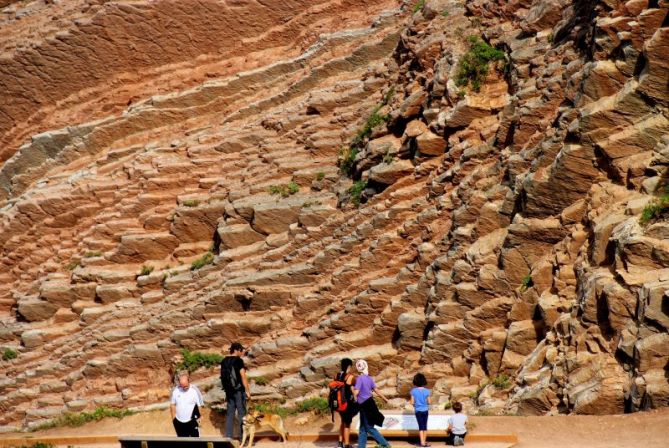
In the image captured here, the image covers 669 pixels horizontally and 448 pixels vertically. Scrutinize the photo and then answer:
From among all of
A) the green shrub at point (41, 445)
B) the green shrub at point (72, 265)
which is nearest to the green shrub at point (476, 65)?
the green shrub at point (41, 445)

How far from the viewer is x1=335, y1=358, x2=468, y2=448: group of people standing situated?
12.7 metres

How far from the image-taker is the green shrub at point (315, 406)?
16.1 meters

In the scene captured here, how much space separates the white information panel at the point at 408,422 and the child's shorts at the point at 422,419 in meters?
0.53

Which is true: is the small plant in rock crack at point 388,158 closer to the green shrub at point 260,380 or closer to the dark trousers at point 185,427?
the green shrub at point 260,380

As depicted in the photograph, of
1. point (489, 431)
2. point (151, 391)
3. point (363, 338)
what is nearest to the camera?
point (489, 431)

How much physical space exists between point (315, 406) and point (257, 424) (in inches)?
91.6

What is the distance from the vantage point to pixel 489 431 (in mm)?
13086

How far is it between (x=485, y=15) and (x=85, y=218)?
11.2m

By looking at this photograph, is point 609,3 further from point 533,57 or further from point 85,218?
point 85,218

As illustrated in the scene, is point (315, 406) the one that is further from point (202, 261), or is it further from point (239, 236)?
point (202, 261)

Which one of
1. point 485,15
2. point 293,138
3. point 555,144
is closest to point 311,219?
point 293,138

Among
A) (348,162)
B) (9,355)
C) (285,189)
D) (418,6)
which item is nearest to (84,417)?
(9,355)

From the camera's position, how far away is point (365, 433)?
12609 mm

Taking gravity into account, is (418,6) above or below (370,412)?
above
